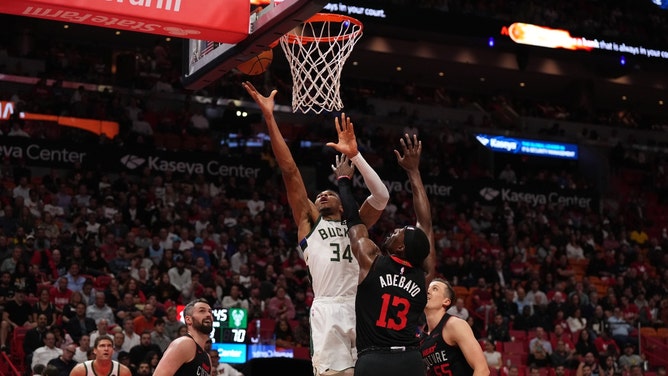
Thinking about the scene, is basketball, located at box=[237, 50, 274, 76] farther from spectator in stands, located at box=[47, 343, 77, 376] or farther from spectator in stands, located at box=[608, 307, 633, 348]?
spectator in stands, located at box=[608, 307, 633, 348]

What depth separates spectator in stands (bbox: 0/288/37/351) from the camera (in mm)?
13633

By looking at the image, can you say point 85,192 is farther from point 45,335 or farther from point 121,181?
point 45,335

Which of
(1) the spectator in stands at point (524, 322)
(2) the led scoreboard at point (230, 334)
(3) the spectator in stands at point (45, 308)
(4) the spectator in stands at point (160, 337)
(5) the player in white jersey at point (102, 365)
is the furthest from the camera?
(1) the spectator in stands at point (524, 322)

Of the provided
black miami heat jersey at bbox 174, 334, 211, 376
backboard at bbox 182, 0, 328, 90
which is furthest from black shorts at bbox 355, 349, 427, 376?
backboard at bbox 182, 0, 328, 90

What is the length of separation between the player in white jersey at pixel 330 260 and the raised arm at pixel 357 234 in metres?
0.17

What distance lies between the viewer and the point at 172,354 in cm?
728

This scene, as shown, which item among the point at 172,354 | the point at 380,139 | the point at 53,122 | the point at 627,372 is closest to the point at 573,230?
the point at 380,139

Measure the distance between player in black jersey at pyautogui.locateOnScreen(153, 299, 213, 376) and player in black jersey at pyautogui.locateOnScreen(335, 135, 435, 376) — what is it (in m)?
1.60

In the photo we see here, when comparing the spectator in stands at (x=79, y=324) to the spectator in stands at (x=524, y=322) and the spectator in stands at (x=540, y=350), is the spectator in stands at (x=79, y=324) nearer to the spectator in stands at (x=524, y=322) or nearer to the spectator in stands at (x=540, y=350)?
the spectator in stands at (x=540, y=350)

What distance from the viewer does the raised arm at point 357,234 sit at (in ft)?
20.8

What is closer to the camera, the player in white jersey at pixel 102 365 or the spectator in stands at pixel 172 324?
the player in white jersey at pixel 102 365

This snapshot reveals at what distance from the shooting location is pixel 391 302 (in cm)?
627

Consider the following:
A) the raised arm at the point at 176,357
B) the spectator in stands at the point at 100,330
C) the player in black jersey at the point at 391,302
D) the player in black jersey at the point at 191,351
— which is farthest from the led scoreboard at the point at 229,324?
the player in black jersey at the point at 391,302

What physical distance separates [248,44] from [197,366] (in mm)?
2471
